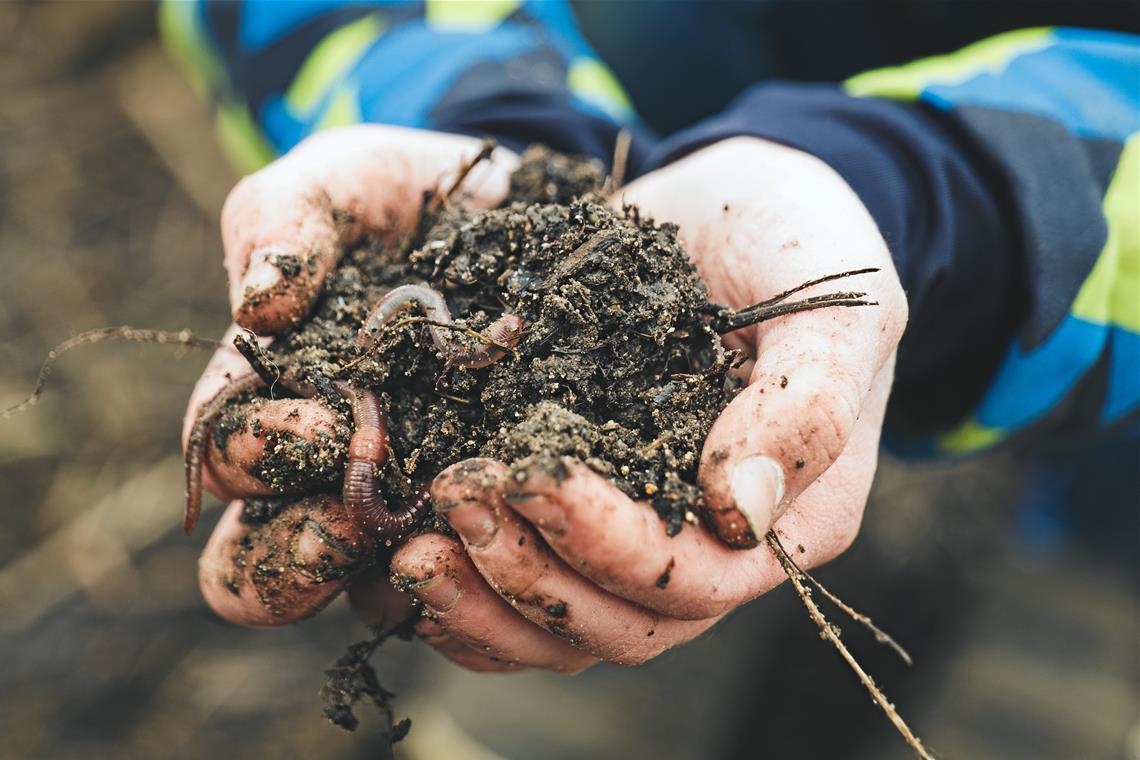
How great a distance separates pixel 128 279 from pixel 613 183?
4826 millimetres

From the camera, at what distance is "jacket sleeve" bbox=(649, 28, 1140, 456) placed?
→ 2783 millimetres

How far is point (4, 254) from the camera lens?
627 cm

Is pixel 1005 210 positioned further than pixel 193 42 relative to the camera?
No

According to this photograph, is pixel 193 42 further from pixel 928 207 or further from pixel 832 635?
pixel 832 635

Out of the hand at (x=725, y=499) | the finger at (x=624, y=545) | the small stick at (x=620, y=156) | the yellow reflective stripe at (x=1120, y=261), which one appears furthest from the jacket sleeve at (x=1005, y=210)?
the finger at (x=624, y=545)

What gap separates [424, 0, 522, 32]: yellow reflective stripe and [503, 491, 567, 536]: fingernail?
2983 millimetres

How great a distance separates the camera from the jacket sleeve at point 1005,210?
2.78 metres

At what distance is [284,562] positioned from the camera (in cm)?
229

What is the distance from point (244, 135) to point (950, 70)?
3.41 metres

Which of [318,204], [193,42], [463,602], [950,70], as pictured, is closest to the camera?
[463,602]

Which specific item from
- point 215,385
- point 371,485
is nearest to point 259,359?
point 215,385

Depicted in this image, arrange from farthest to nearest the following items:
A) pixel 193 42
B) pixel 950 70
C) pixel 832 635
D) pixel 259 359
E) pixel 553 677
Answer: pixel 553 677, pixel 193 42, pixel 950 70, pixel 259 359, pixel 832 635

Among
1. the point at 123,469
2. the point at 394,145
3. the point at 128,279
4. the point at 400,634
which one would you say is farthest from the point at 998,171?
the point at 128,279

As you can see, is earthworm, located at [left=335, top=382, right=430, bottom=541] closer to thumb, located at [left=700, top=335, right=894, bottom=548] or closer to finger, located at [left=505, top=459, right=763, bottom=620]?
finger, located at [left=505, top=459, right=763, bottom=620]
